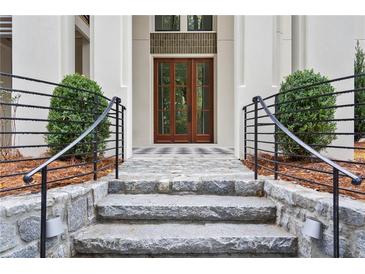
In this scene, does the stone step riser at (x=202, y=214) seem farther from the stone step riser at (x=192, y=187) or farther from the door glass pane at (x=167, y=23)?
the door glass pane at (x=167, y=23)

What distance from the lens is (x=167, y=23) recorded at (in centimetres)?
832

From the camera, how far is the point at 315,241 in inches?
84.2

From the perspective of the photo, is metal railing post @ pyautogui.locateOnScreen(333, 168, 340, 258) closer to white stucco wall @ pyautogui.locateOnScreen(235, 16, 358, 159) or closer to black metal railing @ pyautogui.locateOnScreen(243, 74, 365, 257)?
black metal railing @ pyautogui.locateOnScreen(243, 74, 365, 257)

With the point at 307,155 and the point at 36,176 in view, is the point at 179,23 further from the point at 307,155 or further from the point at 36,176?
the point at 36,176

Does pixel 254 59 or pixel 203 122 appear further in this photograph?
pixel 203 122

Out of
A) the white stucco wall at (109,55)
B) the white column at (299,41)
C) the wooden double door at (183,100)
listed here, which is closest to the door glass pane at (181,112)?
the wooden double door at (183,100)

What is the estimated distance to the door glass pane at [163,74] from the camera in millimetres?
8320

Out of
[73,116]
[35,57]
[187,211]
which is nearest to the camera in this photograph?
[187,211]

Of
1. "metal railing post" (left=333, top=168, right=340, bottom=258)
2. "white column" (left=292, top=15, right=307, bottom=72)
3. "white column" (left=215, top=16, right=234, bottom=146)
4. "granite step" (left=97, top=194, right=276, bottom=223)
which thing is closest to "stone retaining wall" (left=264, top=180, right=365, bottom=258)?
"metal railing post" (left=333, top=168, right=340, bottom=258)

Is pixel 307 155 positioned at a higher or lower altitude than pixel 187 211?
higher

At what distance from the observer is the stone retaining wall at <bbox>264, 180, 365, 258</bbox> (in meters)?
1.84

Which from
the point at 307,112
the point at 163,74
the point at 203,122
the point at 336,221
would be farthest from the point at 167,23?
the point at 336,221

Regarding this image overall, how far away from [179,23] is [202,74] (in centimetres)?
153
